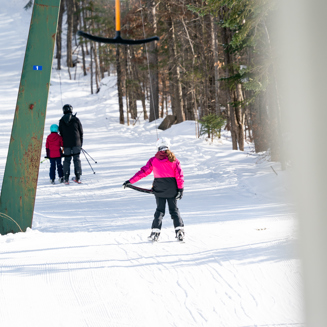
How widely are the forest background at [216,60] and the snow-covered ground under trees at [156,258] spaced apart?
1.30m

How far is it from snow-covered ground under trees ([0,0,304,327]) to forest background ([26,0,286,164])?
1302 mm

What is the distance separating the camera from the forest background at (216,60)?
31.4 feet

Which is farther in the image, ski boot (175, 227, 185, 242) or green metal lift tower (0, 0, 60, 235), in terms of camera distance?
green metal lift tower (0, 0, 60, 235)

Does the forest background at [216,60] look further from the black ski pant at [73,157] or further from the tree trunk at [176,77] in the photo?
the black ski pant at [73,157]

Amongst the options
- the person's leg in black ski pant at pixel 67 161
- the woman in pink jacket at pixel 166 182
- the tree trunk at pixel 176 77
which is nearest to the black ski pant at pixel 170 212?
the woman in pink jacket at pixel 166 182

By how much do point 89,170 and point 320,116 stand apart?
40.5ft

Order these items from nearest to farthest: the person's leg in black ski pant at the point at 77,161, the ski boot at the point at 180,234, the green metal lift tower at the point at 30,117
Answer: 1. the ski boot at the point at 180,234
2. the green metal lift tower at the point at 30,117
3. the person's leg in black ski pant at the point at 77,161

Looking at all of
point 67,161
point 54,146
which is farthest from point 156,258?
point 54,146

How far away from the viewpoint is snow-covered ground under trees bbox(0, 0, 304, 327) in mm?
3502

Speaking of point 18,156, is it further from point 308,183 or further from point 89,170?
point 89,170

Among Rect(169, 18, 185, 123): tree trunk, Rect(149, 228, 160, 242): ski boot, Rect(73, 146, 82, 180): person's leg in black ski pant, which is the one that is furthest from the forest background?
Rect(73, 146, 82, 180): person's leg in black ski pant

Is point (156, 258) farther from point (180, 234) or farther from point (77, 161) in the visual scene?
point (77, 161)

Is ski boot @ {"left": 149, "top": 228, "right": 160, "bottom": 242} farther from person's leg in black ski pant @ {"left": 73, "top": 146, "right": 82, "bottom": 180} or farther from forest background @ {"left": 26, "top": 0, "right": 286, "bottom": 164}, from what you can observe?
person's leg in black ski pant @ {"left": 73, "top": 146, "right": 82, "bottom": 180}

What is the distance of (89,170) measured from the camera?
12969mm
